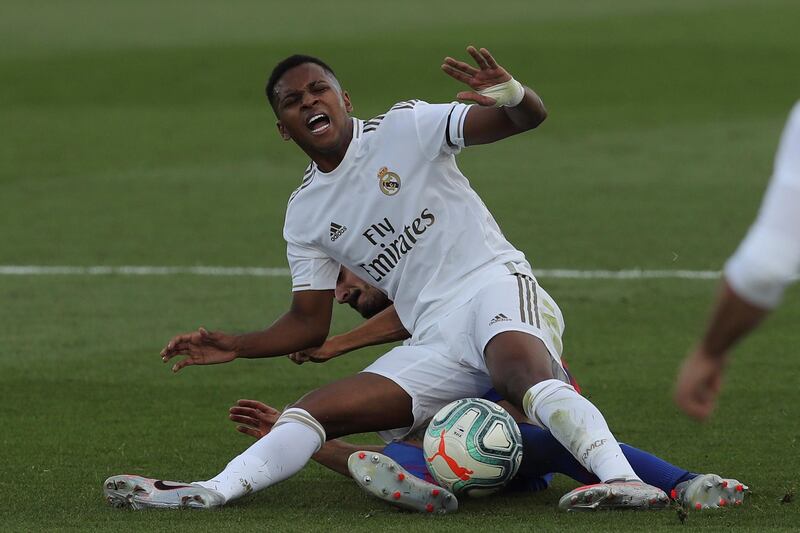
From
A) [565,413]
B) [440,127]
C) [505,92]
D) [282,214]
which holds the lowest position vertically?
[282,214]

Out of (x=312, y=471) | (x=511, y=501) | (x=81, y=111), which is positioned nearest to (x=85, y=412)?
(x=312, y=471)

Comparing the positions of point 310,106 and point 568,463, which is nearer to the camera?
point 568,463

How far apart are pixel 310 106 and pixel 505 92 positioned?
41.8 inches

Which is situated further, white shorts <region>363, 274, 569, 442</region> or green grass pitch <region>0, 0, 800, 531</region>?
green grass pitch <region>0, 0, 800, 531</region>

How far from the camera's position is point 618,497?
565cm

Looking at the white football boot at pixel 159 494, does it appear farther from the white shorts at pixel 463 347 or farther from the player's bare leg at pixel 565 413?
the player's bare leg at pixel 565 413

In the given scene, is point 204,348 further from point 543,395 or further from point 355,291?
point 543,395

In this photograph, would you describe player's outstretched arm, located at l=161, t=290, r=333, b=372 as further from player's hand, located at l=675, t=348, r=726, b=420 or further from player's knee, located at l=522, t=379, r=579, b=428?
player's hand, located at l=675, t=348, r=726, b=420

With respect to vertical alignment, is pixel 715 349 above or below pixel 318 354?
above

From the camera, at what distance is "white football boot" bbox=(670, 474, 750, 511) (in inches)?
232

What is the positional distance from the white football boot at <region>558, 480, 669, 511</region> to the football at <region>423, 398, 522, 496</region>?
1.46 ft

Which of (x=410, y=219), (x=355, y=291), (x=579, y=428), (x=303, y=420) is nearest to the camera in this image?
(x=579, y=428)

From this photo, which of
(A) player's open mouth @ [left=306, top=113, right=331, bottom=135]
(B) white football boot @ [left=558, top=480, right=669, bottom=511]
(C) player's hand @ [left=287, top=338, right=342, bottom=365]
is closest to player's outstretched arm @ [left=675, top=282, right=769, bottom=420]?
(B) white football boot @ [left=558, top=480, right=669, bottom=511]

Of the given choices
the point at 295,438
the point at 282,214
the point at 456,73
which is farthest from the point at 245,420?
the point at 282,214
